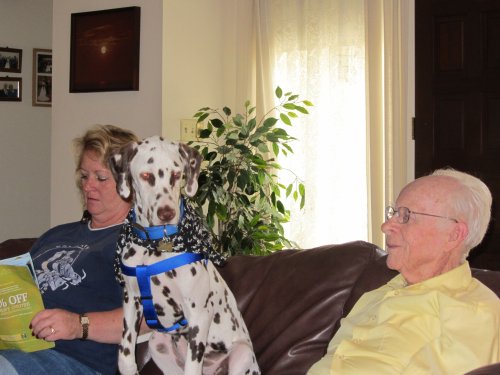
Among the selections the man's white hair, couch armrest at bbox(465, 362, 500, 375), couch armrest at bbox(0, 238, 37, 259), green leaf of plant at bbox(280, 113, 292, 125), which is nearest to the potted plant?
green leaf of plant at bbox(280, 113, 292, 125)

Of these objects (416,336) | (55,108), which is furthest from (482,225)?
(55,108)

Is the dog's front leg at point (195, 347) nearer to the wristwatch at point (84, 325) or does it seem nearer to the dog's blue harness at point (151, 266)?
the dog's blue harness at point (151, 266)

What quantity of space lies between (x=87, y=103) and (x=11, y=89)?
189 cm

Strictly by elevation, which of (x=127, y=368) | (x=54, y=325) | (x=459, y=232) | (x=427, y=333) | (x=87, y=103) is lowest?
(x=127, y=368)

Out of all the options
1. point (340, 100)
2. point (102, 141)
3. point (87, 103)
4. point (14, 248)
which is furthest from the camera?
point (87, 103)

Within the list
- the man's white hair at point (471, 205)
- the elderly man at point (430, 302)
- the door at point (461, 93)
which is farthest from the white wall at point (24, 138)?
the man's white hair at point (471, 205)

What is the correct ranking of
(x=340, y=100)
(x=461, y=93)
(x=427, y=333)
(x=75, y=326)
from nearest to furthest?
(x=427, y=333)
(x=75, y=326)
(x=461, y=93)
(x=340, y=100)

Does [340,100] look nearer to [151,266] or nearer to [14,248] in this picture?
[14,248]

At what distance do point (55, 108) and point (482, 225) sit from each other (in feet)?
12.4

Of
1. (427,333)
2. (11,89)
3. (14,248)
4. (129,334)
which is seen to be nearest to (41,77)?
(11,89)

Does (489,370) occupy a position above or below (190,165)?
below

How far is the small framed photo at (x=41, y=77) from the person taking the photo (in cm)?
688

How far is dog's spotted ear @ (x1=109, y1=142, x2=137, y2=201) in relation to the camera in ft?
7.65

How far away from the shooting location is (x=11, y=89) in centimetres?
679
